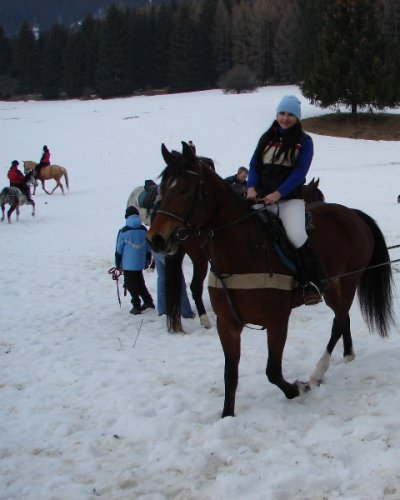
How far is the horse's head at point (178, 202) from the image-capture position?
3437 millimetres

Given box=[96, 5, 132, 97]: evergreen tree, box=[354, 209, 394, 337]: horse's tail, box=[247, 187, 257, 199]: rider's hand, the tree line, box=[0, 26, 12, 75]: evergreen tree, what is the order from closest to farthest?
box=[247, 187, 257, 199]: rider's hand → box=[354, 209, 394, 337]: horse's tail → the tree line → box=[96, 5, 132, 97]: evergreen tree → box=[0, 26, 12, 75]: evergreen tree

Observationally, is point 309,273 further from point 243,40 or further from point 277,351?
point 243,40

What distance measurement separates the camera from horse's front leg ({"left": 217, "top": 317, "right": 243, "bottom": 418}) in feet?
14.2

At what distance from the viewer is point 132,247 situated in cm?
771

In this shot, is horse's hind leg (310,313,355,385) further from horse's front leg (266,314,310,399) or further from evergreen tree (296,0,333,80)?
evergreen tree (296,0,333,80)

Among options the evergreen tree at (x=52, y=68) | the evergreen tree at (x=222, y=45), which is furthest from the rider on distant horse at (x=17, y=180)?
the evergreen tree at (x=52, y=68)

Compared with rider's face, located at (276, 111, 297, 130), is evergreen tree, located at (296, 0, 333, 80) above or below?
above

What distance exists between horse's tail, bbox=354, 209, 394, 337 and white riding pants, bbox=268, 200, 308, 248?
1589 millimetres

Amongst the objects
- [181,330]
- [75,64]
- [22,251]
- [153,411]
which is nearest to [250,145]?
[22,251]

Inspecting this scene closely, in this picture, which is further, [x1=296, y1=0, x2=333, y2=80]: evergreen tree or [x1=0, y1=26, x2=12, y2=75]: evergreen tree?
[x1=0, y1=26, x2=12, y2=75]: evergreen tree

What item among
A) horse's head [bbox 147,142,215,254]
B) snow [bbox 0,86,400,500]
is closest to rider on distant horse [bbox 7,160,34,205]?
snow [bbox 0,86,400,500]

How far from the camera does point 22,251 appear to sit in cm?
1245

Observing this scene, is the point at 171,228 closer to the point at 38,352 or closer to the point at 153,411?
the point at 153,411

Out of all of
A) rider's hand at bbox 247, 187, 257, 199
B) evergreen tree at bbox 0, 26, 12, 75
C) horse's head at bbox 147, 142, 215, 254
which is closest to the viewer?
horse's head at bbox 147, 142, 215, 254
